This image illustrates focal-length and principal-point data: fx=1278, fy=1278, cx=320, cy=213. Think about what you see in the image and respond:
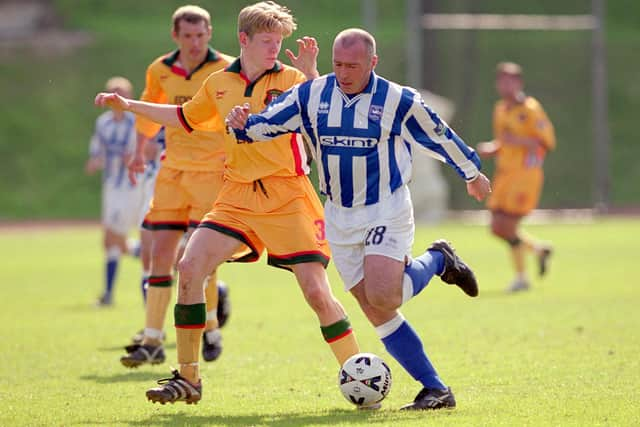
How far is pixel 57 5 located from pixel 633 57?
59.0 feet

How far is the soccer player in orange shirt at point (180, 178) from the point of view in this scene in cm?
862

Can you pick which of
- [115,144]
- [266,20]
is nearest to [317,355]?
[266,20]

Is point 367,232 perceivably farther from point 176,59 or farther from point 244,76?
point 176,59

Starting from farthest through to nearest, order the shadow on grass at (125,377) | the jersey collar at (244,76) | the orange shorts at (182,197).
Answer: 1. the orange shorts at (182,197)
2. the shadow on grass at (125,377)
3. the jersey collar at (244,76)

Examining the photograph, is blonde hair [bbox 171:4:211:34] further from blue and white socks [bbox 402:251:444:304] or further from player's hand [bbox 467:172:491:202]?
player's hand [bbox 467:172:491:202]

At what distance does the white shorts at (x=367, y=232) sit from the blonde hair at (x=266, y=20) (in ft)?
3.43

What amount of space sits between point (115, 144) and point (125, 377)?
6.36 metres

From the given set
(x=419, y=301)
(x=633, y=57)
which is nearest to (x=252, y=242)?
(x=419, y=301)

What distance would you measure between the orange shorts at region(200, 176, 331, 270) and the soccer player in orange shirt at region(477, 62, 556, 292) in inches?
306

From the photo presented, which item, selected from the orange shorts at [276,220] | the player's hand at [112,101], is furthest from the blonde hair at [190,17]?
the orange shorts at [276,220]

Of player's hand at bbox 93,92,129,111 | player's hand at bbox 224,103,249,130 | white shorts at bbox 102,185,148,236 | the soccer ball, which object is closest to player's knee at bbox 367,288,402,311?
the soccer ball

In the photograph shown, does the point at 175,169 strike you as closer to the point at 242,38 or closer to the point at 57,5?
the point at 242,38

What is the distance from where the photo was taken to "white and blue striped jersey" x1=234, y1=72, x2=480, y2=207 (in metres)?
6.56

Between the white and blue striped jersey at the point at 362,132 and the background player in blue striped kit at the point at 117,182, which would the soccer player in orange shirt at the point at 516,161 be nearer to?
the background player in blue striped kit at the point at 117,182
